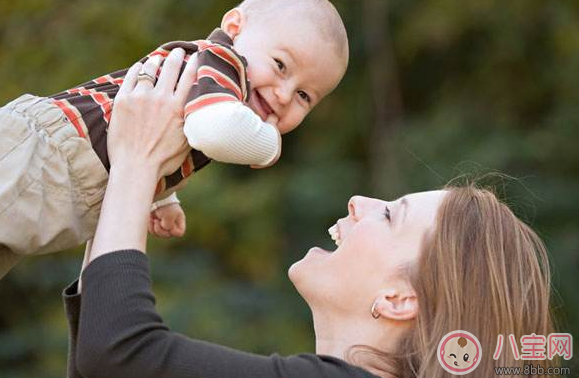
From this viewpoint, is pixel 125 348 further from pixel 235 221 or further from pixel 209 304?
pixel 235 221

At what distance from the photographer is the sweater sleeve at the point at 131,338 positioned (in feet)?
6.55

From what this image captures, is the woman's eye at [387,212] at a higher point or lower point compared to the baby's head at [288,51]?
lower

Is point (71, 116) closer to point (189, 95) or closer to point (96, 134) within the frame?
point (96, 134)

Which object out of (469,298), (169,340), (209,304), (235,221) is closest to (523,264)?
(469,298)

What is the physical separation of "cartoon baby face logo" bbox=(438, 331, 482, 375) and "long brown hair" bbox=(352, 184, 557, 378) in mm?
12

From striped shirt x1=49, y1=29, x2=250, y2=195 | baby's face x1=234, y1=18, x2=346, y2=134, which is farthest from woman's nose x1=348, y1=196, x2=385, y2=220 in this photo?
striped shirt x1=49, y1=29, x2=250, y2=195

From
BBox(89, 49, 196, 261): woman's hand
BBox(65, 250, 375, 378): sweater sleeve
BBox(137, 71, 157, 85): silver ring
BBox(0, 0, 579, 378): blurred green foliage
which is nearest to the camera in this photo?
BBox(65, 250, 375, 378): sweater sleeve

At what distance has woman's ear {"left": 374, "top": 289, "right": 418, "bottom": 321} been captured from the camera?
92.8 inches

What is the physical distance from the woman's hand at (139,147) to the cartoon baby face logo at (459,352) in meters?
0.73

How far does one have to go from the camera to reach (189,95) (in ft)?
7.42

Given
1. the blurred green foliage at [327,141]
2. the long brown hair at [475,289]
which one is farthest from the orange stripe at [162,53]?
the blurred green foliage at [327,141]

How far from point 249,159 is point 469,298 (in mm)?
616

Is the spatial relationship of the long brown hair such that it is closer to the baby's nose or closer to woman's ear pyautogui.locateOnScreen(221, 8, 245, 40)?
the baby's nose

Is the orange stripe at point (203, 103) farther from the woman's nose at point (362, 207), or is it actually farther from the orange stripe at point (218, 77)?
the woman's nose at point (362, 207)
